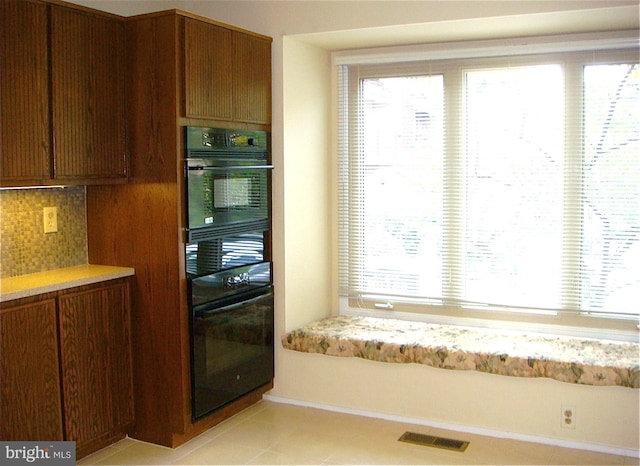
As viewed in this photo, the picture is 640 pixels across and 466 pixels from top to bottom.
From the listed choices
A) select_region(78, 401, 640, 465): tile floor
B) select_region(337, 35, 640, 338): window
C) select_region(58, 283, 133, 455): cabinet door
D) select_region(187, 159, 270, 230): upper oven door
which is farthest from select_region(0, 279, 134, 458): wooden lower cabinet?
select_region(337, 35, 640, 338): window

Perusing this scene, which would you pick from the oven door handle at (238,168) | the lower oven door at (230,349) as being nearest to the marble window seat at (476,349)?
the lower oven door at (230,349)

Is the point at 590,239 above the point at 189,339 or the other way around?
above

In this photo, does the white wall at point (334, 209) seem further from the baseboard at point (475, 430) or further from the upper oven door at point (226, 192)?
the upper oven door at point (226, 192)

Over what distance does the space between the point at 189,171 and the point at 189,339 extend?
0.78 metres

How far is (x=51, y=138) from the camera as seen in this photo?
3.12 meters

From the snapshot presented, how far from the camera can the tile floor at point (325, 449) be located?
336 cm

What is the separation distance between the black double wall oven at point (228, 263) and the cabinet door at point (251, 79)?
0.37 ft

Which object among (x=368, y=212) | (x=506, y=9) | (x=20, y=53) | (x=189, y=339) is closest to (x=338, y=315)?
(x=368, y=212)

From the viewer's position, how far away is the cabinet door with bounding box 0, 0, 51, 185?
2906mm

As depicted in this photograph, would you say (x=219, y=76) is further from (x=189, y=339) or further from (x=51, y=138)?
(x=189, y=339)

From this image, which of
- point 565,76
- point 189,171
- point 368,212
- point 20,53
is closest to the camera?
point 20,53

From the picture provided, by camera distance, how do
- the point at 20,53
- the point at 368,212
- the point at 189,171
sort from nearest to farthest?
1. the point at 20,53
2. the point at 189,171
3. the point at 368,212

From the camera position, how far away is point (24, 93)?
2.98 metres

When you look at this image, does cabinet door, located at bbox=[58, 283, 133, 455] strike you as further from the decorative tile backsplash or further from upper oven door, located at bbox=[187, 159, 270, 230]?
upper oven door, located at bbox=[187, 159, 270, 230]
